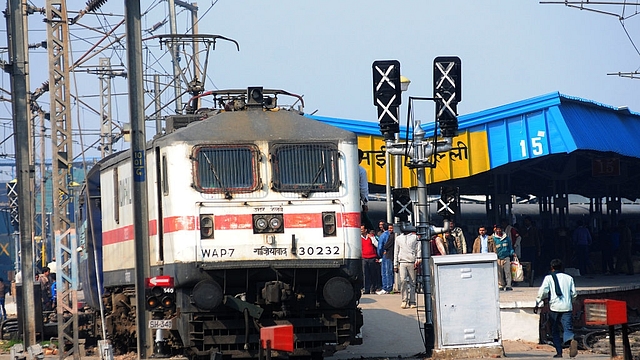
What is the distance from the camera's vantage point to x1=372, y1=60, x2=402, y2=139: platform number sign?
1653 centimetres

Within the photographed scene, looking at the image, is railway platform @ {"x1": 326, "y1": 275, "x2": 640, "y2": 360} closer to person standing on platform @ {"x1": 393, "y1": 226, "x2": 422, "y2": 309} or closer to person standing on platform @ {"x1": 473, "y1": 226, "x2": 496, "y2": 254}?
person standing on platform @ {"x1": 393, "y1": 226, "x2": 422, "y2": 309}

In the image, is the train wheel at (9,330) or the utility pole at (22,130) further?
the train wheel at (9,330)

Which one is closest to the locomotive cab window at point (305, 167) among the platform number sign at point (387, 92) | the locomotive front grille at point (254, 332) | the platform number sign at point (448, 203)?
the locomotive front grille at point (254, 332)

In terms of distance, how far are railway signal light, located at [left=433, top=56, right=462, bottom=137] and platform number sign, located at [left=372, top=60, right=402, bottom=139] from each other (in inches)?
23.3

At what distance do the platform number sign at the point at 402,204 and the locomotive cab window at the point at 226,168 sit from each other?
361 cm

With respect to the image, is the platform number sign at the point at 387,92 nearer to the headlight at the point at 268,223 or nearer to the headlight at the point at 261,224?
the headlight at the point at 268,223

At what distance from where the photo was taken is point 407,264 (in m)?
21.2

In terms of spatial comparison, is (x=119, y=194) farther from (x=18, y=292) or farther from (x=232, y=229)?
(x=18, y=292)

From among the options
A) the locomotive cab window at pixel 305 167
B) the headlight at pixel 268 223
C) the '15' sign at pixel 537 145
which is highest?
the '15' sign at pixel 537 145

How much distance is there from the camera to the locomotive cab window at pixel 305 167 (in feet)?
45.8

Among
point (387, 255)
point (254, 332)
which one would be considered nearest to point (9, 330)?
point (387, 255)

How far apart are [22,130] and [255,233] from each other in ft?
26.6

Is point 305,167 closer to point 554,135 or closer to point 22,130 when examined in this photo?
point 22,130

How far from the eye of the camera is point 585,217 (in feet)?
141
